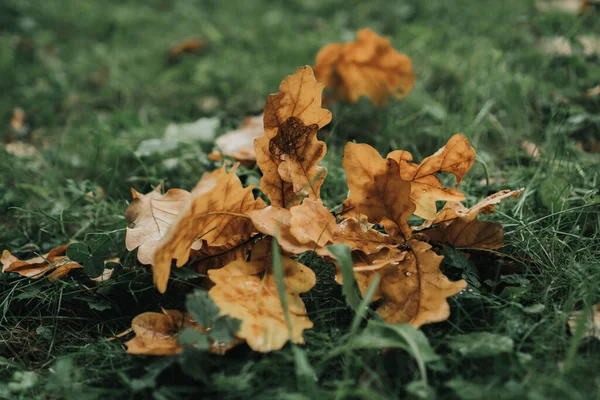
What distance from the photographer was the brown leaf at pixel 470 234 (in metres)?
1.19

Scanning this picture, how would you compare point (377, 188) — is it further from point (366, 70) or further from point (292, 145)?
point (366, 70)

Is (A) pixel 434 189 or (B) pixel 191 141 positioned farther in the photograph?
(B) pixel 191 141

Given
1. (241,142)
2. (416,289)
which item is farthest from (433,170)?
(241,142)

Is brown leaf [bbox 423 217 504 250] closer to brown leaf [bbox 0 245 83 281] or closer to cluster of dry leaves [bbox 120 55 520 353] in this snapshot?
cluster of dry leaves [bbox 120 55 520 353]

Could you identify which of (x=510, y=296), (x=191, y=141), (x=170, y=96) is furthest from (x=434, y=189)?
(x=170, y=96)

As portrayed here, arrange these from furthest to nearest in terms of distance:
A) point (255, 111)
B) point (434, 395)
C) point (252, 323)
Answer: point (255, 111) → point (252, 323) → point (434, 395)

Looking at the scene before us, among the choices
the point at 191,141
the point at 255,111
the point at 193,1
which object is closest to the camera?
the point at 191,141

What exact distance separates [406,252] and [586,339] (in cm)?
37

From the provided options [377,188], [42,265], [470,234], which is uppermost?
[377,188]

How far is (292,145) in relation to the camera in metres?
1.23

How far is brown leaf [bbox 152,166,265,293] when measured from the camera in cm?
96

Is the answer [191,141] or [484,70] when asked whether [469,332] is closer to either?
[191,141]

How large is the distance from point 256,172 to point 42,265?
649mm

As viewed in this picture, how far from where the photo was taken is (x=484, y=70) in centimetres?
224
